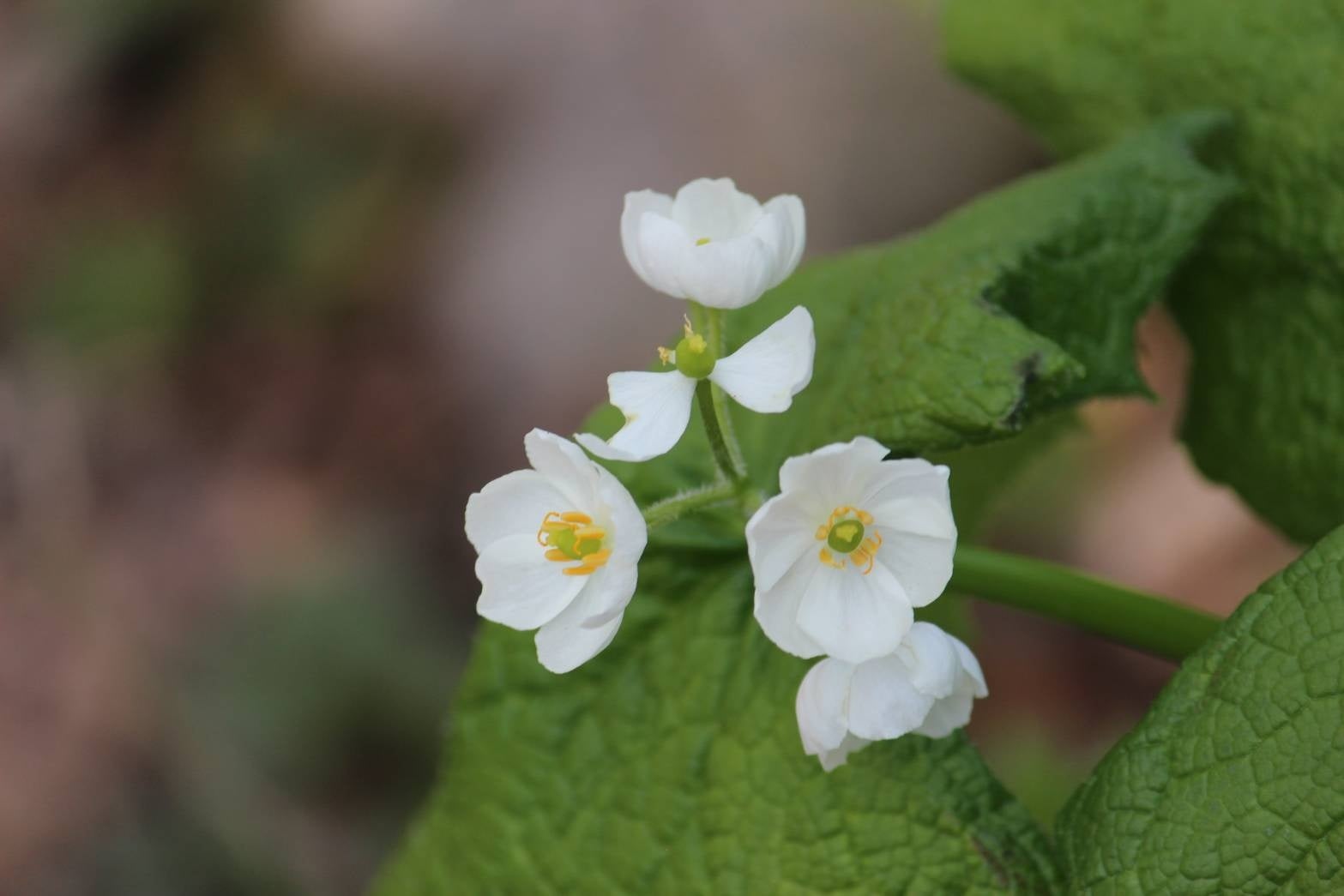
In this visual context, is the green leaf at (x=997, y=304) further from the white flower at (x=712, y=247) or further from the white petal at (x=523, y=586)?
the white petal at (x=523, y=586)

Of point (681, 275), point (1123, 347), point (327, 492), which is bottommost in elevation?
point (327, 492)

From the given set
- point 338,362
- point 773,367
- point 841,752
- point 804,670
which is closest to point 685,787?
point 804,670

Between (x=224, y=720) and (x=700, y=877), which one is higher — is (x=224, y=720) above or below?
below

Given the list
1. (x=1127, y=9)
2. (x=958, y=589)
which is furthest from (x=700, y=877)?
(x=1127, y=9)

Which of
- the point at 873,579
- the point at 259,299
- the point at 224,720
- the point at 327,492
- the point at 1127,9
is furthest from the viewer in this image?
the point at 259,299

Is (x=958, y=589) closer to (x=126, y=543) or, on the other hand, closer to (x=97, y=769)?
(x=97, y=769)

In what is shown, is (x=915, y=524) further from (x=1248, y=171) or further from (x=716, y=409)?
(x=1248, y=171)

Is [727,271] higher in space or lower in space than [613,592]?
higher

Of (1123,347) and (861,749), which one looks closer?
(861,749)

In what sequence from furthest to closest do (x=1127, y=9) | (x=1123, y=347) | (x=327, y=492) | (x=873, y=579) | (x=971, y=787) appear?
(x=327, y=492), (x=1127, y=9), (x=1123, y=347), (x=971, y=787), (x=873, y=579)
